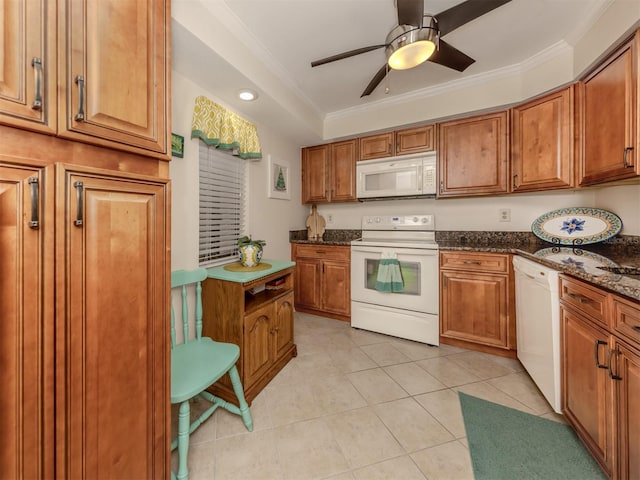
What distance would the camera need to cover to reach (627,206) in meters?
1.89

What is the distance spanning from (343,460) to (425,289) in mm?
1577

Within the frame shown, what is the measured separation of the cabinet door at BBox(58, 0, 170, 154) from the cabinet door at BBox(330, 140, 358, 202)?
7.64 feet

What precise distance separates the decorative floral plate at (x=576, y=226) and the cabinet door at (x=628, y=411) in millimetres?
1509

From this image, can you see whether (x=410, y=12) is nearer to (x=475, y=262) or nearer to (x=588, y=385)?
(x=475, y=262)

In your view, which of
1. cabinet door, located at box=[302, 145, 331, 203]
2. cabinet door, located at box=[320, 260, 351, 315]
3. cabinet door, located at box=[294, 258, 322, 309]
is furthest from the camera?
cabinet door, located at box=[302, 145, 331, 203]

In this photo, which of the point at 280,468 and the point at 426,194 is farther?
the point at 426,194

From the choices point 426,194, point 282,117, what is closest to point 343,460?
point 426,194

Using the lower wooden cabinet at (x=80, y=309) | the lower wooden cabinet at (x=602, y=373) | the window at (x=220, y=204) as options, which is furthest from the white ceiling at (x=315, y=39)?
the lower wooden cabinet at (x=602, y=373)

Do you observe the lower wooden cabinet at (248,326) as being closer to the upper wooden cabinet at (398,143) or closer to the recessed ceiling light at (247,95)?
the recessed ceiling light at (247,95)

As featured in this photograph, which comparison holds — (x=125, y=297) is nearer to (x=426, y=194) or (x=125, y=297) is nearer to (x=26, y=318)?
(x=26, y=318)

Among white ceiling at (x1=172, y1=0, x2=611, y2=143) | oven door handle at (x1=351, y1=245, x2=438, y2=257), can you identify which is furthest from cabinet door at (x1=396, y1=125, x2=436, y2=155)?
oven door handle at (x1=351, y1=245, x2=438, y2=257)

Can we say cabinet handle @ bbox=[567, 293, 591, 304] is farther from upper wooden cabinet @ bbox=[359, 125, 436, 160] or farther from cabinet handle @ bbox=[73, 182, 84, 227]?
cabinet handle @ bbox=[73, 182, 84, 227]

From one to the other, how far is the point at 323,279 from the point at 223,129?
186cm

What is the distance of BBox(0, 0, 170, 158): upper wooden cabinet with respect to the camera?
584mm
